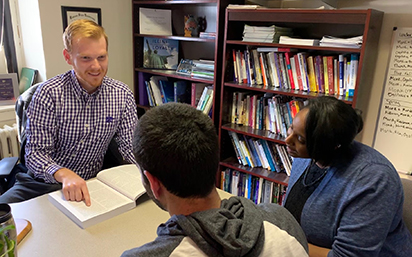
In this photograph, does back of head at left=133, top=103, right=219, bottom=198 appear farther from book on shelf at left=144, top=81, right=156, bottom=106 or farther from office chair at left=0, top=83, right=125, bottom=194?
book on shelf at left=144, top=81, right=156, bottom=106

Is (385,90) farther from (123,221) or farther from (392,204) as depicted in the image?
(123,221)

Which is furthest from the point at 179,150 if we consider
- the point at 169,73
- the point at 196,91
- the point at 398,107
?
the point at 169,73

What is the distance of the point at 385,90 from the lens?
2021 millimetres

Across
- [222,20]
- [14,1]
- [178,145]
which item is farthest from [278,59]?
[14,1]

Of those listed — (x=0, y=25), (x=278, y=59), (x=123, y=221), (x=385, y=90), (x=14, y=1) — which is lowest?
(x=123, y=221)

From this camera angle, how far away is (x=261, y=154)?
7.72 feet

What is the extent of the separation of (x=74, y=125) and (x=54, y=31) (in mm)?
1107

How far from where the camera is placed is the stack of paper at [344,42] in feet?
5.88

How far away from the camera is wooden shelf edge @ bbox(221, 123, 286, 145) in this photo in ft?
7.08

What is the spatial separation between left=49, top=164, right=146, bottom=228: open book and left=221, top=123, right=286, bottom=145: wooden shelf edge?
100 cm

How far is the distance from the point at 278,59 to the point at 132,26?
4.49 ft

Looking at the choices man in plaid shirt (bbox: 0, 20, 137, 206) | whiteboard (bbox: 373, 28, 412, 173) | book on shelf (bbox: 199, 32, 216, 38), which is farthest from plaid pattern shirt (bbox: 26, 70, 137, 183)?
whiteboard (bbox: 373, 28, 412, 173)

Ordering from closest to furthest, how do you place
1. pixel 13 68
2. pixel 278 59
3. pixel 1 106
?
pixel 278 59 < pixel 1 106 < pixel 13 68

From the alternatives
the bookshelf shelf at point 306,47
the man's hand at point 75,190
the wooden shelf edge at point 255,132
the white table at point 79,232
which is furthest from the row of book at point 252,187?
the man's hand at point 75,190
